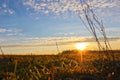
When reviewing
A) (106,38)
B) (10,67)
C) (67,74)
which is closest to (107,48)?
(106,38)

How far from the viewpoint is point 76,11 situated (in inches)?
284

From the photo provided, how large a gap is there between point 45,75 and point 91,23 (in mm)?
1906

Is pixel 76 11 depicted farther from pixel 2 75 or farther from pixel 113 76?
pixel 2 75

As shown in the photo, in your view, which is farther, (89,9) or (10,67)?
(10,67)

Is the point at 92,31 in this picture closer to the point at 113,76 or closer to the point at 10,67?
the point at 113,76

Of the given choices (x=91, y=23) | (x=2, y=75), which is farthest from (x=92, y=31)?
(x=2, y=75)

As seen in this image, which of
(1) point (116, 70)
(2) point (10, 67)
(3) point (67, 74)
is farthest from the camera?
(2) point (10, 67)

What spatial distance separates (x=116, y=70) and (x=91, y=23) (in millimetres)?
1487

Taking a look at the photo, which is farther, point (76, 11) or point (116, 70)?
point (116, 70)

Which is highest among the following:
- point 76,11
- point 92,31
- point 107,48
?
point 76,11

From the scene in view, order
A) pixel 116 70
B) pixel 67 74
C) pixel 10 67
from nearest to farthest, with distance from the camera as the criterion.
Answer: pixel 116 70 → pixel 67 74 → pixel 10 67

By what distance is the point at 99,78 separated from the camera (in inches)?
292

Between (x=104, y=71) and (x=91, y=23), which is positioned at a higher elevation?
(x=91, y=23)

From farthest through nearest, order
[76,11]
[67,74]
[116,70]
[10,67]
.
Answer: [10,67]
[67,74]
[116,70]
[76,11]
